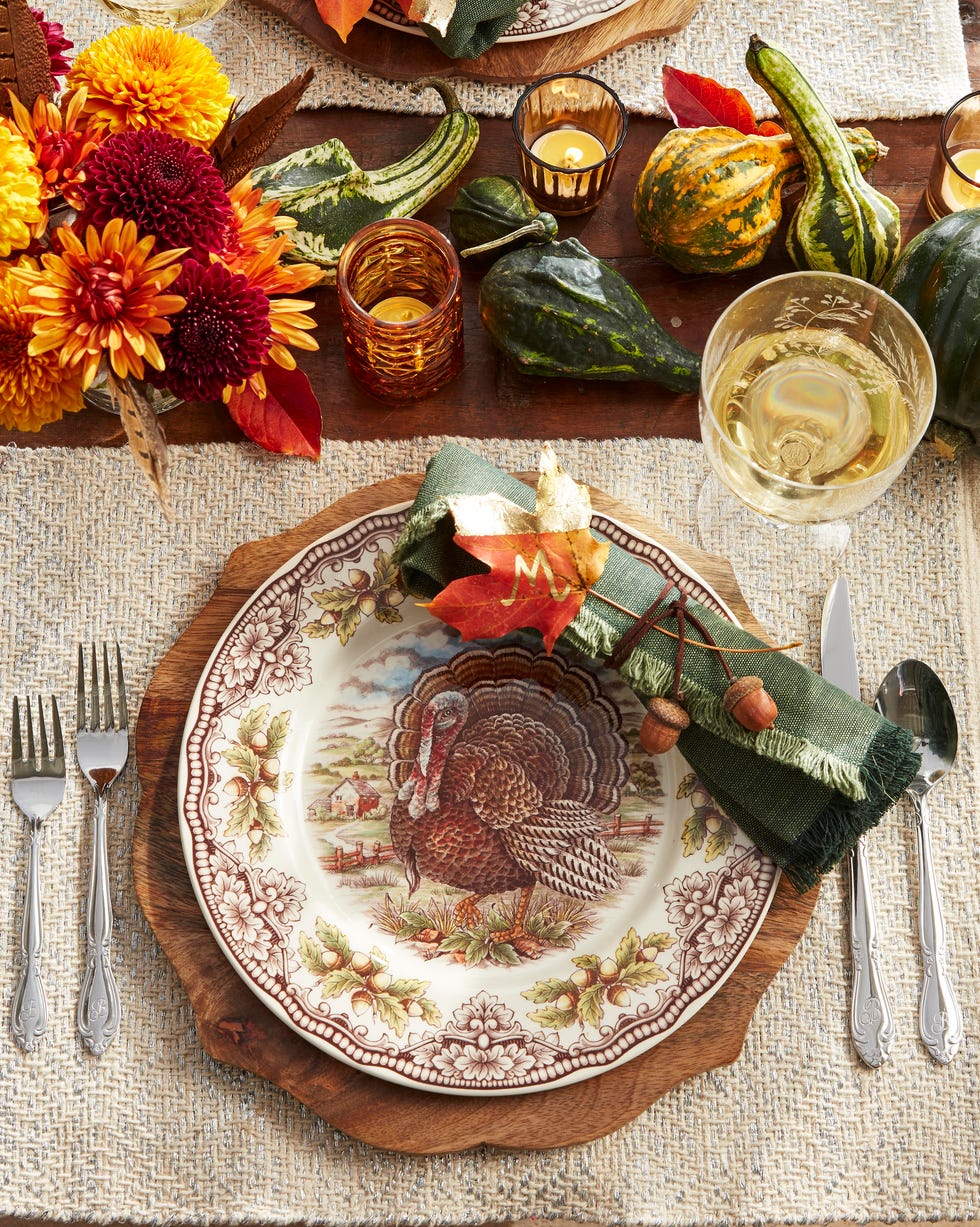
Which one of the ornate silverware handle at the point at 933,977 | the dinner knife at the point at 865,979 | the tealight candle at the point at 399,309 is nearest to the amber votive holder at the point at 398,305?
the tealight candle at the point at 399,309

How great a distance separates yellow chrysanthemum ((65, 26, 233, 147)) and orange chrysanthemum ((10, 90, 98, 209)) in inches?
1.1

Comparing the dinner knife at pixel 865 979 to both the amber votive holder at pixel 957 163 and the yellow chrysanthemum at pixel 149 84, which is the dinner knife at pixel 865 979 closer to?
the amber votive holder at pixel 957 163

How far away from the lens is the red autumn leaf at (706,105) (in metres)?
0.99

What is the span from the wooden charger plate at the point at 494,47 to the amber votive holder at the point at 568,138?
4cm

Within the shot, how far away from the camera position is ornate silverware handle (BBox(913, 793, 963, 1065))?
0.87 metres

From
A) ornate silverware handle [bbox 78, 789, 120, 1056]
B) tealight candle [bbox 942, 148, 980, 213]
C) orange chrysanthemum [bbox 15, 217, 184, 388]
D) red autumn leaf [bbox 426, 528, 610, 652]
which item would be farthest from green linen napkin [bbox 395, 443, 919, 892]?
tealight candle [bbox 942, 148, 980, 213]

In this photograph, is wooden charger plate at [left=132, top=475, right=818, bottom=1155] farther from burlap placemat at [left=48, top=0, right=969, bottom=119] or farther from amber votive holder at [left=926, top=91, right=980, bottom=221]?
burlap placemat at [left=48, top=0, right=969, bottom=119]

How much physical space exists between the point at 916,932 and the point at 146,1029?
0.65 m

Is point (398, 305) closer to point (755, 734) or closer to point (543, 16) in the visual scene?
point (543, 16)

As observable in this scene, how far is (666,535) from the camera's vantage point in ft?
3.14

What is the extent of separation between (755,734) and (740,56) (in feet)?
2.33

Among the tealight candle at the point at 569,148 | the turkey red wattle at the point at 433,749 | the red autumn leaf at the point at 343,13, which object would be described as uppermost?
the red autumn leaf at the point at 343,13

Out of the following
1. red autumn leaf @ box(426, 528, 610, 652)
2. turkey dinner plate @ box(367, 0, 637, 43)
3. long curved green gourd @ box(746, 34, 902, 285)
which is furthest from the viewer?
turkey dinner plate @ box(367, 0, 637, 43)

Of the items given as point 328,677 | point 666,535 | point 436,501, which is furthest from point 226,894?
point 666,535
